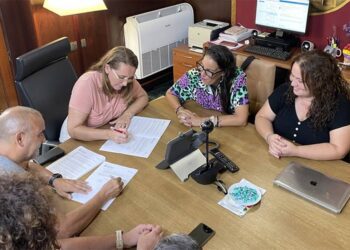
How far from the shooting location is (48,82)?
2.17 meters

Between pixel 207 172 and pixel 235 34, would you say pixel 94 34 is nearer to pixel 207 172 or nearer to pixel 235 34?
pixel 235 34

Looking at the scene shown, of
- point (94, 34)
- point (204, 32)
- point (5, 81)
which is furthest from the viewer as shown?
point (94, 34)

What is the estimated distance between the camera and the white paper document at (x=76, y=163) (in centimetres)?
160

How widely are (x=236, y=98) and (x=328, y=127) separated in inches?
20.5

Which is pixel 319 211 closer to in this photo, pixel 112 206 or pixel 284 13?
pixel 112 206

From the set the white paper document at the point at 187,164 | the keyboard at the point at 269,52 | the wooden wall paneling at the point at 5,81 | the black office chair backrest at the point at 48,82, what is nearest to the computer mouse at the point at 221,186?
the white paper document at the point at 187,164

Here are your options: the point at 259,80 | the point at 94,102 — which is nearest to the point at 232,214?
the point at 94,102

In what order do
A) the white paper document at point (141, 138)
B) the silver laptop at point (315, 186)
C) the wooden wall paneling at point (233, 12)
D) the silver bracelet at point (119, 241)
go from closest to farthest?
the silver bracelet at point (119, 241)
the silver laptop at point (315, 186)
the white paper document at point (141, 138)
the wooden wall paneling at point (233, 12)

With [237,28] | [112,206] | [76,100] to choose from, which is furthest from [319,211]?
[237,28]

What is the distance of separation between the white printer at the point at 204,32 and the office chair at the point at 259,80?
1.23m

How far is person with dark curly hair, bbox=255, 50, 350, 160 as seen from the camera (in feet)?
5.36

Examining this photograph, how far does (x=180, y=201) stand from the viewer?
1.42 metres

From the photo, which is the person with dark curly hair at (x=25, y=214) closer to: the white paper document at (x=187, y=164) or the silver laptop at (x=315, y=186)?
the white paper document at (x=187, y=164)

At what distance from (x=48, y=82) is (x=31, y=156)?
819 mm
